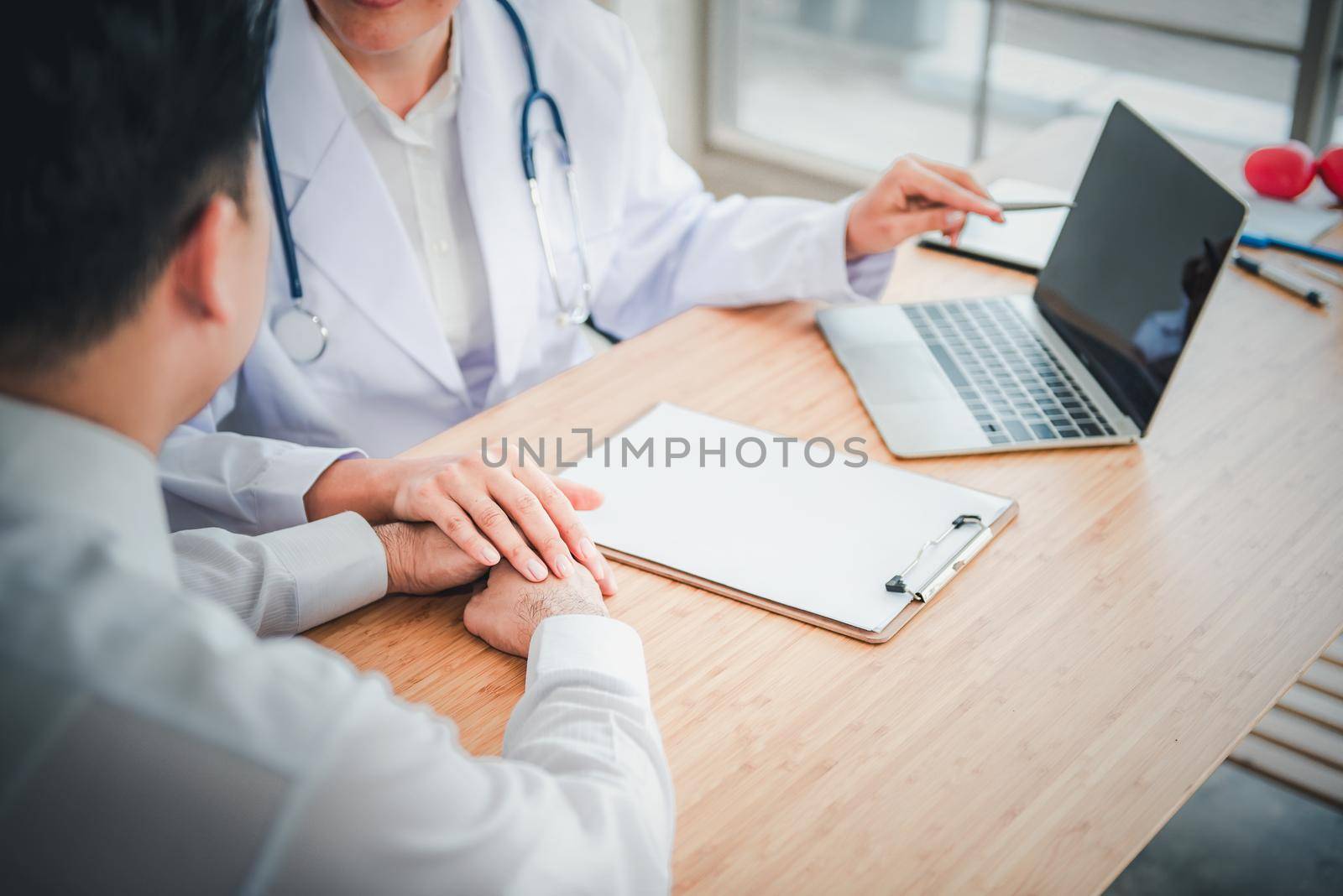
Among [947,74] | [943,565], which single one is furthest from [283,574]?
[947,74]

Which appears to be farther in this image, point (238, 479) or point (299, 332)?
point (299, 332)

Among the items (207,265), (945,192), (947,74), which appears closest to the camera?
(207,265)

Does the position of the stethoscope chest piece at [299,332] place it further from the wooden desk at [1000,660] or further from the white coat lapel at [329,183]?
the wooden desk at [1000,660]

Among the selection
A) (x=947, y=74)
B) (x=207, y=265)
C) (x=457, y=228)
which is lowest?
(x=947, y=74)

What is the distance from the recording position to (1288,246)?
Result: 60.4 inches

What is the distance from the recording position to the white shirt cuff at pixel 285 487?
1077 mm

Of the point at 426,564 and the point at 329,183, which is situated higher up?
the point at 329,183

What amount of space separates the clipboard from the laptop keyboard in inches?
5.9

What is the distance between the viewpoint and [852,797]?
0.77m

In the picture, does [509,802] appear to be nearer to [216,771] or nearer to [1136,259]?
[216,771]

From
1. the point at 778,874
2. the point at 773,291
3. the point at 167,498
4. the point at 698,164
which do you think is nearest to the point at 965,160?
the point at 698,164

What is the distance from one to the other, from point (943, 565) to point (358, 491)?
540mm

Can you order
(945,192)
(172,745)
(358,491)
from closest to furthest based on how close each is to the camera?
(172,745) → (358,491) → (945,192)

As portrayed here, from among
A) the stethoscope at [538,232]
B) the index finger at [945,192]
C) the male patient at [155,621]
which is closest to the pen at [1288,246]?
the index finger at [945,192]
